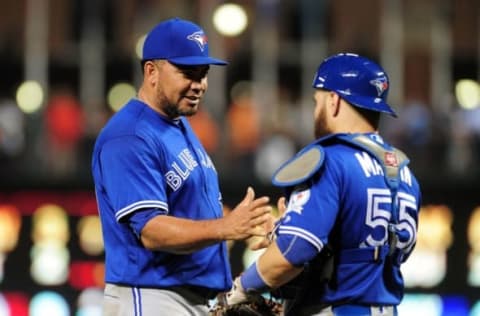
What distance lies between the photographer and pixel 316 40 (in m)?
17.4

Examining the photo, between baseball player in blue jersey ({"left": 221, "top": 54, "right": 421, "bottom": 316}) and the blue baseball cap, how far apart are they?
545 mm

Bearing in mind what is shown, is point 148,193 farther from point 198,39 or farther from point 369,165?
point 369,165

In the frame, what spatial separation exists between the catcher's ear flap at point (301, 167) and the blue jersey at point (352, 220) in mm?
20

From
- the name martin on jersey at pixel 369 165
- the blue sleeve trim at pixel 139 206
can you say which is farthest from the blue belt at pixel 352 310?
the blue sleeve trim at pixel 139 206

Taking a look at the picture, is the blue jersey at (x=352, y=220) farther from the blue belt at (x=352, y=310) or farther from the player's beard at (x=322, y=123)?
the player's beard at (x=322, y=123)

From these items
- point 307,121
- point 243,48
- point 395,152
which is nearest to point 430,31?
point 243,48

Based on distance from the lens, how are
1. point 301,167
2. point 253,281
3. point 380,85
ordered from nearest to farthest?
point 301,167 → point 253,281 → point 380,85

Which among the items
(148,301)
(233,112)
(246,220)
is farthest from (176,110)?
(233,112)

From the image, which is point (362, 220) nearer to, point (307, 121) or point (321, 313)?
point (321, 313)

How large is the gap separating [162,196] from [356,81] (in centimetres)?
96

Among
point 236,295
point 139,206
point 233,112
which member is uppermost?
point 139,206

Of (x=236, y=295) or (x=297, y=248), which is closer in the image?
(x=297, y=248)

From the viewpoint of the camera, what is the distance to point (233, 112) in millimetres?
14523

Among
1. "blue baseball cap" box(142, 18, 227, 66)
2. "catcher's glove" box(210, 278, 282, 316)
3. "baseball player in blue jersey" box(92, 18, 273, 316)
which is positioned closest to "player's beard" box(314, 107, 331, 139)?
"baseball player in blue jersey" box(92, 18, 273, 316)
